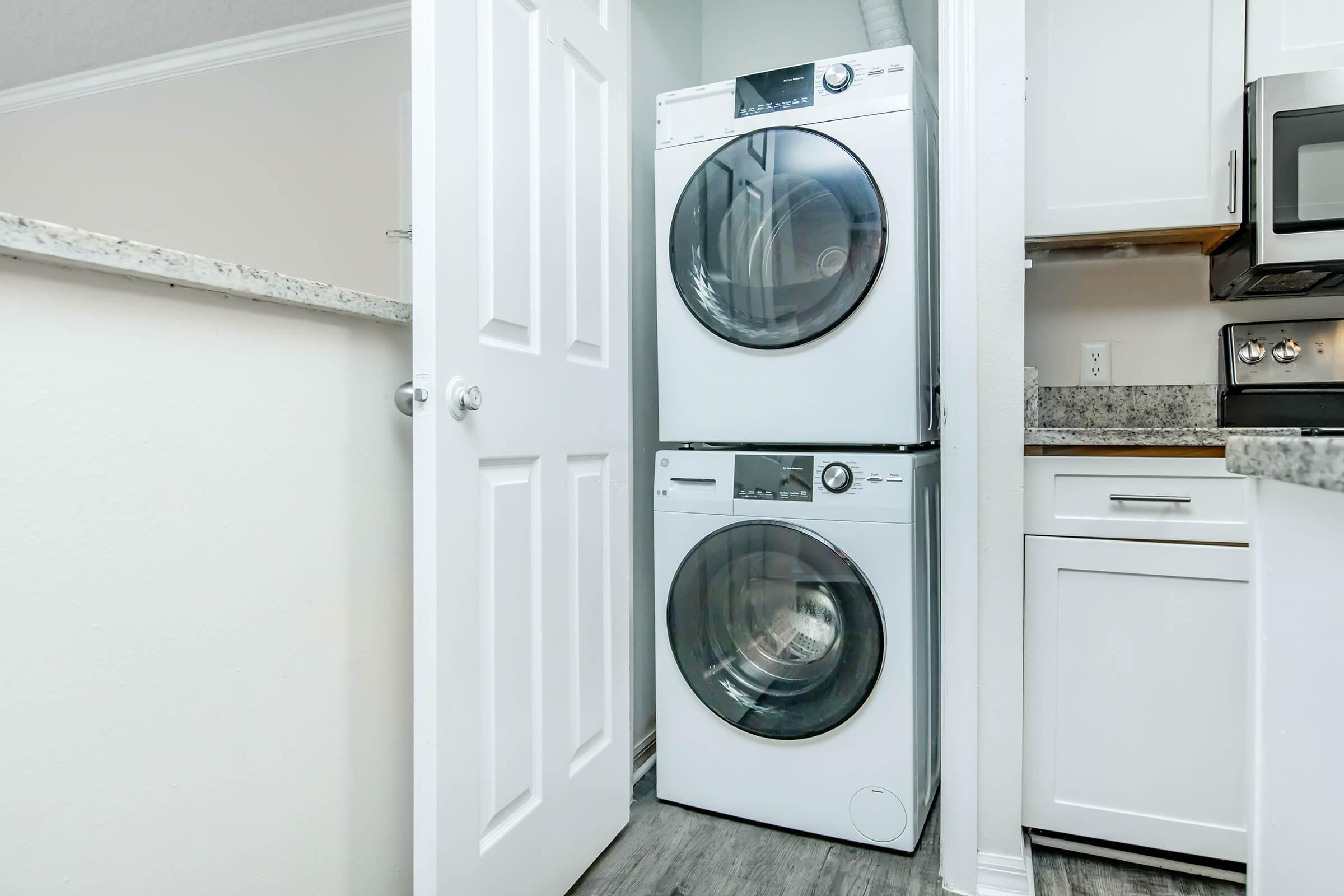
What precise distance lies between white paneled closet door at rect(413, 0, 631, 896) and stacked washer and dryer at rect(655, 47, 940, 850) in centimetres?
16

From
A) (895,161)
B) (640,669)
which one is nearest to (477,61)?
(895,161)

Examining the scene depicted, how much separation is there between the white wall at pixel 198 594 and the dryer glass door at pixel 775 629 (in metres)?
0.72

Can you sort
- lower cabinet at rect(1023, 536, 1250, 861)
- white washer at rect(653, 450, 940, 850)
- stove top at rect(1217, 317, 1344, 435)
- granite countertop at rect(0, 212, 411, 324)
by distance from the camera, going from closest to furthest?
granite countertop at rect(0, 212, 411, 324)
lower cabinet at rect(1023, 536, 1250, 861)
white washer at rect(653, 450, 940, 850)
stove top at rect(1217, 317, 1344, 435)

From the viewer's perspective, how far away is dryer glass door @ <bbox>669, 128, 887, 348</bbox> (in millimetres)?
1641

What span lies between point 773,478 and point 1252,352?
134 cm

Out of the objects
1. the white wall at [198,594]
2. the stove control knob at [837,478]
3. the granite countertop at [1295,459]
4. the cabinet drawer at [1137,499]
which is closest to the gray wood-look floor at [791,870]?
the white wall at [198,594]

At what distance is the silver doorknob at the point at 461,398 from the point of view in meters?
1.09

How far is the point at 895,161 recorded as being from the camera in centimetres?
161

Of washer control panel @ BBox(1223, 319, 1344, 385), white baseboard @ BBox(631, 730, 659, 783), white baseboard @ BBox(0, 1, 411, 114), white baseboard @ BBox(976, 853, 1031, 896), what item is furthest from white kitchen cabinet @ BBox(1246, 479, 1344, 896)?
white baseboard @ BBox(0, 1, 411, 114)

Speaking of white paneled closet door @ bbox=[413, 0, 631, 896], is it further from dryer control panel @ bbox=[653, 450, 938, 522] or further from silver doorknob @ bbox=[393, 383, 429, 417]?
dryer control panel @ bbox=[653, 450, 938, 522]

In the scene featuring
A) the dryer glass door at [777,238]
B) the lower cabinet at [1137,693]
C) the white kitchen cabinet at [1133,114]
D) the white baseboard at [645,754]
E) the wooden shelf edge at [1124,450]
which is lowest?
the white baseboard at [645,754]

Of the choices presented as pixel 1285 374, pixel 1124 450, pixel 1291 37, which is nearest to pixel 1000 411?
pixel 1124 450

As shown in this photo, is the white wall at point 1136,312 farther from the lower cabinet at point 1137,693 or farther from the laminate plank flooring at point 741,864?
the laminate plank flooring at point 741,864

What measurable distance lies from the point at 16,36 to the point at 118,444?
340 centimetres
